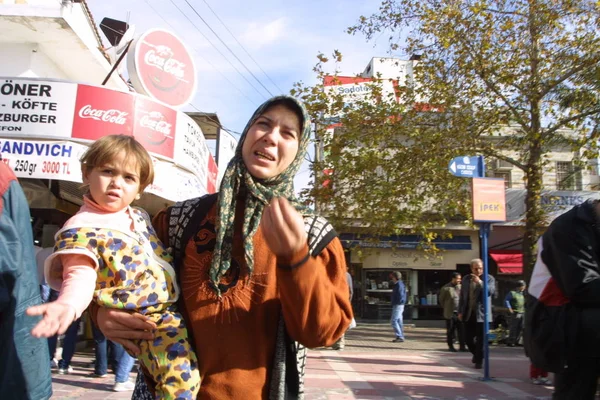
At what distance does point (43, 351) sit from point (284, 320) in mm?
1131

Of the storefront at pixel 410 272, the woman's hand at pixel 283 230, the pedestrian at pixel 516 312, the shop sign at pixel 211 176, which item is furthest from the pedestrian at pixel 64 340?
the storefront at pixel 410 272

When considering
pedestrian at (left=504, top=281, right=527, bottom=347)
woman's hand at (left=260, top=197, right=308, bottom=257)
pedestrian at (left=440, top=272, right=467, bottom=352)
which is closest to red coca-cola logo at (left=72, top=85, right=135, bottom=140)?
woman's hand at (left=260, top=197, right=308, bottom=257)

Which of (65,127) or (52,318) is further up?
(65,127)

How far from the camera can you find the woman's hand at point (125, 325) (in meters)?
1.59

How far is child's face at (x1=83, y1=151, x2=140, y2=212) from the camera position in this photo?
1747mm

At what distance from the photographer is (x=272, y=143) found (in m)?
1.72

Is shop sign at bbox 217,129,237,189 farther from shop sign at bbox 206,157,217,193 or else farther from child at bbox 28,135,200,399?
child at bbox 28,135,200,399

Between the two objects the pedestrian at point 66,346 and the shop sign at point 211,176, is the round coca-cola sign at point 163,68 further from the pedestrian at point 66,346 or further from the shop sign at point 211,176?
the pedestrian at point 66,346

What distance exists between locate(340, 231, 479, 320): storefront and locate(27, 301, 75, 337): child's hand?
802 inches

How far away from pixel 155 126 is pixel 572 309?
7519 millimetres

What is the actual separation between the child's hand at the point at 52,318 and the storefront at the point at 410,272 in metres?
20.4

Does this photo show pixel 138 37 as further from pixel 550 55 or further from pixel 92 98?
pixel 550 55

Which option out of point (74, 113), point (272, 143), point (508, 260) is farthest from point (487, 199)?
point (508, 260)

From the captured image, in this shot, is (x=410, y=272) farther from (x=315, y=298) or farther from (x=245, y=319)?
(x=315, y=298)
